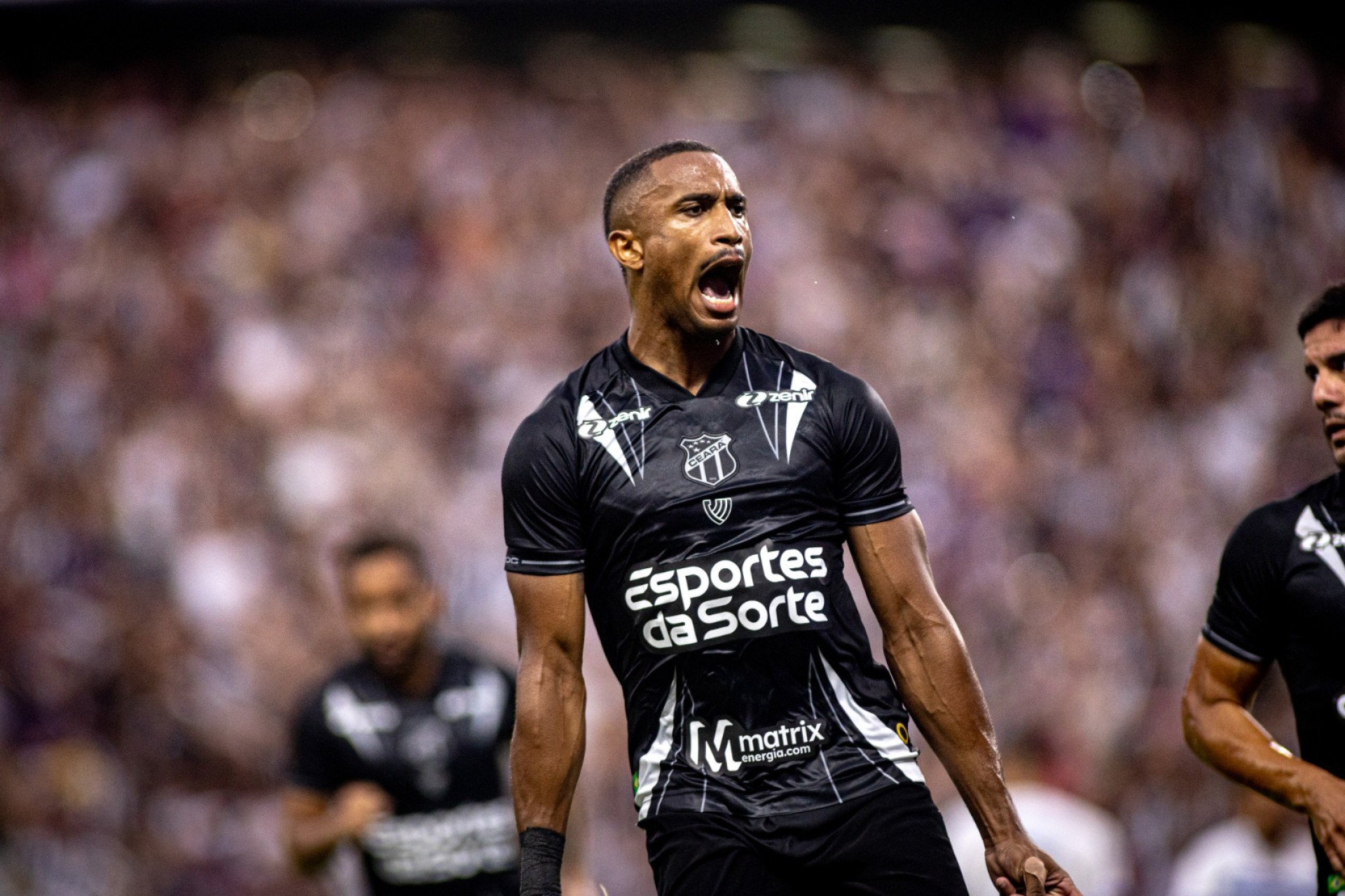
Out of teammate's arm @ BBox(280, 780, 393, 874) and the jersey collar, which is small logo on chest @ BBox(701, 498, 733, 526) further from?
teammate's arm @ BBox(280, 780, 393, 874)

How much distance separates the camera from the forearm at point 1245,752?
3.98 m

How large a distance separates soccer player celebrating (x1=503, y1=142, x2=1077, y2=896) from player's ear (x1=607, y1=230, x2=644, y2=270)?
1 cm

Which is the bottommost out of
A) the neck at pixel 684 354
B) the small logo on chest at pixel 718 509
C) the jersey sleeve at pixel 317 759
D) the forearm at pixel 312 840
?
the forearm at pixel 312 840

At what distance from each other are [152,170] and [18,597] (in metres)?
3.78

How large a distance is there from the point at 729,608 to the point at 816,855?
2.03ft

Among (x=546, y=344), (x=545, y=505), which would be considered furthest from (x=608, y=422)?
(x=546, y=344)

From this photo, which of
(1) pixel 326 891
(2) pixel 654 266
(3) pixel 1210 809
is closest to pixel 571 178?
(1) pixel 326 891

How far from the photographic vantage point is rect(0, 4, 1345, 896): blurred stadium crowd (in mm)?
9492

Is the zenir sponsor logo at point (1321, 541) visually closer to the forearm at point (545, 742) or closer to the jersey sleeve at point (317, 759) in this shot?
the forearm at point (545, 742)

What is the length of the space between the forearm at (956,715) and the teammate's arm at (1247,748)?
872 millimetres

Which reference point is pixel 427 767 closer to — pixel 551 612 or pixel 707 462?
pixel 551 612

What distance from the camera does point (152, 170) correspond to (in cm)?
1202

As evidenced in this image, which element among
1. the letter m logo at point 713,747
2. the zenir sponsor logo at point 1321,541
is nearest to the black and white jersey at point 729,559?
the letter m logo at point 713,747

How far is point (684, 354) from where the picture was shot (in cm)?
396
